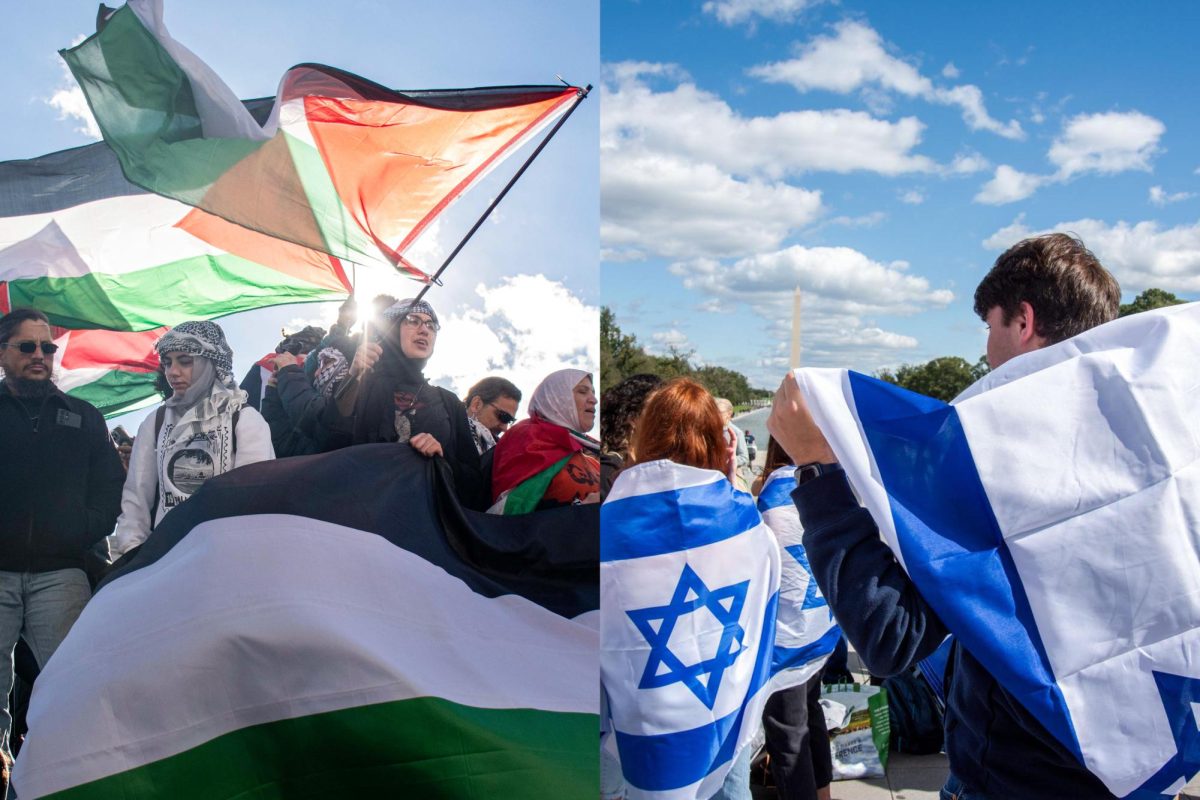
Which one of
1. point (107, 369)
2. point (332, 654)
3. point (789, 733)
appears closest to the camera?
point (332, 654)

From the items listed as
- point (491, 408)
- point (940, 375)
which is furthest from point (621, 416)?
point (940, 375)

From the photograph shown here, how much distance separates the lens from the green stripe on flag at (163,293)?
182 centimetres

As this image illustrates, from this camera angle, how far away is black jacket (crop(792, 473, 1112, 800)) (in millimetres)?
1310

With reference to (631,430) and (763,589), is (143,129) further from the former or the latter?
(763,589)

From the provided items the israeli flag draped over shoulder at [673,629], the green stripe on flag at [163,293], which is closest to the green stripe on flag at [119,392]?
the green stripe on flag at [163,293]

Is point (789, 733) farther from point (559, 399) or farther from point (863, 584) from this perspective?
point (863, 584)

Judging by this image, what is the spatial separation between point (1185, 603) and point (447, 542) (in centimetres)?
143

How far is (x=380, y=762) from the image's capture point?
175cm

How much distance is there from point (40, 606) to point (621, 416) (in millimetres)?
1469

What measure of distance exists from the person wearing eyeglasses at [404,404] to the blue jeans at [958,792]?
1121 millimetres

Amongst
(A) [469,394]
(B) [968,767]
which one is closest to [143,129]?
(A) [469,394]

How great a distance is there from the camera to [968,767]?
1394 millimetres

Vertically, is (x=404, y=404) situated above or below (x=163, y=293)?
below

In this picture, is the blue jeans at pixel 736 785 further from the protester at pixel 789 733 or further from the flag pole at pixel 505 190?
the flag pole at pixel 505 190
